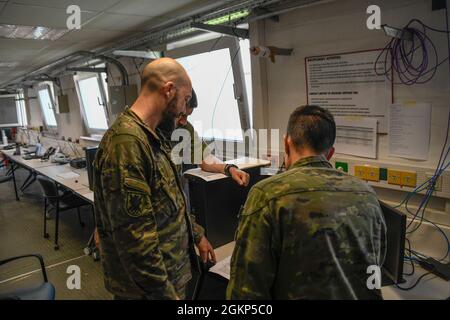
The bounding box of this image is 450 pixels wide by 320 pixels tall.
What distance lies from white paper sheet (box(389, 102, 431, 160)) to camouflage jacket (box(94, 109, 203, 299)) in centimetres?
127

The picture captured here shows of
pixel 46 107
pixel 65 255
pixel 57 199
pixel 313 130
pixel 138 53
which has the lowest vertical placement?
pixel 65 255

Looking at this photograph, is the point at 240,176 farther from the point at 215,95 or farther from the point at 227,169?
the point at 215,95

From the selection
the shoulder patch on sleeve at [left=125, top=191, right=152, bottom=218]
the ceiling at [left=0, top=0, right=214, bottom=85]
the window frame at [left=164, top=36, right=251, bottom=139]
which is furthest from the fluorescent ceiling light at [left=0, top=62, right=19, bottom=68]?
the shoulder patch on sleeve at [left=125, top=191, right=152, bottom=218]

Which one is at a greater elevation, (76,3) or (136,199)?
(76,3)

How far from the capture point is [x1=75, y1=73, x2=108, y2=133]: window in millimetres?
5406

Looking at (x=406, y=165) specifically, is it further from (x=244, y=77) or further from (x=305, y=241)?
(x=244, y=77)

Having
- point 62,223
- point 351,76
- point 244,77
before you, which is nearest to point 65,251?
point 62,223

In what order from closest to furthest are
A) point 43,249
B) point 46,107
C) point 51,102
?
1. point 43,249
2. point 51,102
3. point 46,107

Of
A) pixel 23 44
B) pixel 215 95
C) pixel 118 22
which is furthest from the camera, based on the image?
pixel 23 44

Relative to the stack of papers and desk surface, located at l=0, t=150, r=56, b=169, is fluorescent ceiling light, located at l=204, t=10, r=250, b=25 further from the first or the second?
desk surface, located at l=0, t=150, r=56, b=169

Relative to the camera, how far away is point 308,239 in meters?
0.90

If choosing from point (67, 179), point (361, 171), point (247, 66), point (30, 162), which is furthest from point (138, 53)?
point (30, 162)

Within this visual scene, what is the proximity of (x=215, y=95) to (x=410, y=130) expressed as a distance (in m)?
1.94

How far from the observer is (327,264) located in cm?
90
